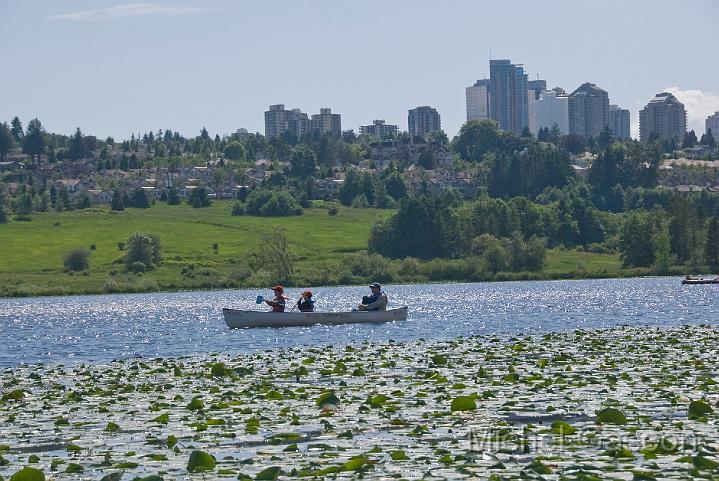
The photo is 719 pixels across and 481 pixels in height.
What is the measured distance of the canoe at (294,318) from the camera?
76250 mm

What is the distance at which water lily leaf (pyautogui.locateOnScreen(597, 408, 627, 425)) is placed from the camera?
99.7 feet

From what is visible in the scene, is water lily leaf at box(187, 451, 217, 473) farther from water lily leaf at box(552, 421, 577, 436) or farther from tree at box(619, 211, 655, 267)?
tree at box(619, 211, 655, 267)

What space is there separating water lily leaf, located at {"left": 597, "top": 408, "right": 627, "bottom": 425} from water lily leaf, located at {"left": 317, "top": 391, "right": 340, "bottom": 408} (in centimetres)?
759

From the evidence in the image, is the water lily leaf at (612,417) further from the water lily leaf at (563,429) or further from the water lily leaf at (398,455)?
the water lily leaf at (398,455)

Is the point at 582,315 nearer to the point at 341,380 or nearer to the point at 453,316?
the point at 453,316

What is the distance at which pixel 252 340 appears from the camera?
67812 millimetres

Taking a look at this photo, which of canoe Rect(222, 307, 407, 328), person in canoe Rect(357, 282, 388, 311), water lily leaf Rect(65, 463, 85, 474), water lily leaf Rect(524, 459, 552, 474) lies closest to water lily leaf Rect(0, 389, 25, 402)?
water lily leaf Rect(65, 463, 85, 474)

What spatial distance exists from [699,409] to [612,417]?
7.65 feet

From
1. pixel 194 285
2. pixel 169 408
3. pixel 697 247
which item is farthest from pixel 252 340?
pixel 697 247

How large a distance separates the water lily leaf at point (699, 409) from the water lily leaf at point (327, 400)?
29.8 feet

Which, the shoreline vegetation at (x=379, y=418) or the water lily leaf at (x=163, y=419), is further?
the water lily leaf at (x=163, y=419)

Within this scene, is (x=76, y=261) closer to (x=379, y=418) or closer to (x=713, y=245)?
(x=713, y=245)

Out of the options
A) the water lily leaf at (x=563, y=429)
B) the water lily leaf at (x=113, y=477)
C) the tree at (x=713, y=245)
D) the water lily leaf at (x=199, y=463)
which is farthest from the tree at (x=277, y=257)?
the water lily leaf at (x=113, y=477)

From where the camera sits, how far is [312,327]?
78062 millimetres
